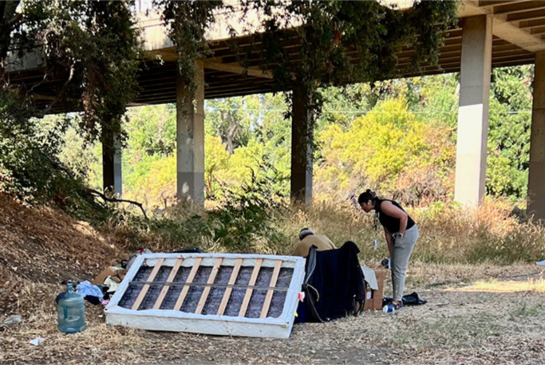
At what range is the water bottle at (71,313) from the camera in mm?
4188

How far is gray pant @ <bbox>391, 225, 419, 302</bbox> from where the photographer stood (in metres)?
5.36

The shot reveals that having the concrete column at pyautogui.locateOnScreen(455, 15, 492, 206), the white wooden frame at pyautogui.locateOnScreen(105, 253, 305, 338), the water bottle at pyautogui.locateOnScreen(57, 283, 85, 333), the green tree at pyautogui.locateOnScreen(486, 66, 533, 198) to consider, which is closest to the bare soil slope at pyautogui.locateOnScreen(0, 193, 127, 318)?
the water bottle at pyautogui.locateOnScreen(57, 283, 85, 333)

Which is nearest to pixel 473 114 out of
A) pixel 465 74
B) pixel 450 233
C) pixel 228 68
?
pixel 465 74

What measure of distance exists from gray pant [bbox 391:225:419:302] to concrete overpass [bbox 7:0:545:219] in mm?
2563

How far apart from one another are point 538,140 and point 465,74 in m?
4.92

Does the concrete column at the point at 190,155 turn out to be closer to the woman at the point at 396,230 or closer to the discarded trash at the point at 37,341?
the woman at the point at 396,230

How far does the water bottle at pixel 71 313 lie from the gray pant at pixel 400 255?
3365 millimetres

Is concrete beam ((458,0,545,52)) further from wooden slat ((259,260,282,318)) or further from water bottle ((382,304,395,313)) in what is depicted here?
wooden slat ((259,260,282,318))

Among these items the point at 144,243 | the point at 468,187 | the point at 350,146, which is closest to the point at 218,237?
the point at 144,243

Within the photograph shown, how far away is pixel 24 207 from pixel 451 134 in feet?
65.6

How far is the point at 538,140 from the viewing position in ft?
48.8

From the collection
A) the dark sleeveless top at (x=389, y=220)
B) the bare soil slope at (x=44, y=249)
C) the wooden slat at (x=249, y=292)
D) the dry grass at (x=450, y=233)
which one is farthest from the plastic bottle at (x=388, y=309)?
the bare soil slope at (x=44, y=249)

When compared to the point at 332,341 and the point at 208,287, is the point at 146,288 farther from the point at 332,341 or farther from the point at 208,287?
the point at 332,341

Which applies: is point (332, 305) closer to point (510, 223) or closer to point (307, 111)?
point (307, 111)
